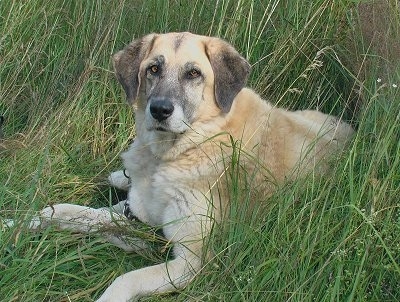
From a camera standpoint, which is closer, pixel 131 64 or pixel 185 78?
pixel 185 78

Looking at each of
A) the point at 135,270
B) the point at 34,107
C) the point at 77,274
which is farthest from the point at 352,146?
the point at 34,107

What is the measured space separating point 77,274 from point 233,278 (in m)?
0.86

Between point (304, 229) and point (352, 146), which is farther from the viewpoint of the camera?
point (352, 146)

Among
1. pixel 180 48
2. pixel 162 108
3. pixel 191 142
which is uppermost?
pixel 180 48

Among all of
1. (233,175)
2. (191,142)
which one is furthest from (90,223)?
(233,175)

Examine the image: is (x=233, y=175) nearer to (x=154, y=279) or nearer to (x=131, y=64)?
(x=154, y=279)

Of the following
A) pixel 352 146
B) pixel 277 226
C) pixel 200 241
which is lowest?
pixel 200 241

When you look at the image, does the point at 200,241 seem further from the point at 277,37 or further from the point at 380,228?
the point at 277,37

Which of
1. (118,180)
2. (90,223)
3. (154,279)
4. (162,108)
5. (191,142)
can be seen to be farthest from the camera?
(118,180)

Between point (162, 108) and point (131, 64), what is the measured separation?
1.85 feet

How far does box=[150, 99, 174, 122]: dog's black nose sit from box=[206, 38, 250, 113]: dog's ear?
1.07 ft

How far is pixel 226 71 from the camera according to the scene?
4.33 meters

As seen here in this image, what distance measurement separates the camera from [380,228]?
137 inches

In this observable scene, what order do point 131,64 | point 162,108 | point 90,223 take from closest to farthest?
point 162,108, point 90,223, point 131,64
